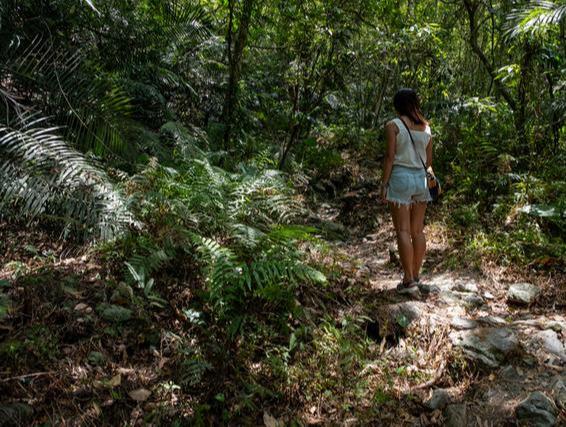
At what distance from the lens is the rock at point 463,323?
3420mm

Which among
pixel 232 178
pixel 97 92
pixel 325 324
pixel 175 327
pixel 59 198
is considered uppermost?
pixel 97 92

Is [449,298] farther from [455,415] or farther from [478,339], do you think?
[455,415]

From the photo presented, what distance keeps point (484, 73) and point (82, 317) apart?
1075 centimetres

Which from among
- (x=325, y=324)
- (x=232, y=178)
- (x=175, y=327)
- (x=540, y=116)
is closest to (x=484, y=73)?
(x=540, y=116)

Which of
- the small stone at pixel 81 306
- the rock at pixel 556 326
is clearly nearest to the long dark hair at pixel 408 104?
the rock at pixel 556 326

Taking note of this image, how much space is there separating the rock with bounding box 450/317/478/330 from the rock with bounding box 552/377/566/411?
670mm

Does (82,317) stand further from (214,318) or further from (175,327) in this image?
(214,318)

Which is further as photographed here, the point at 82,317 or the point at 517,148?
the point at 517,148

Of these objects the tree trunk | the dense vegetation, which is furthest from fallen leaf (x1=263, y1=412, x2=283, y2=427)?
the tree trunk

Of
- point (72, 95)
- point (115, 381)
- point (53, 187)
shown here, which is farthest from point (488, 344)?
point (72, 95)

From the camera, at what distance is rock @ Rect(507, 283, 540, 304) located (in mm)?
4047

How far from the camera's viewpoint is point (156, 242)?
3.79 m

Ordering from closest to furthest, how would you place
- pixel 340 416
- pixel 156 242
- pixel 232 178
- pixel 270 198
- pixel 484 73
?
pixel 340 416
pixel 156 242
pixel 270 198
pixel 232 178
pixel 484 73

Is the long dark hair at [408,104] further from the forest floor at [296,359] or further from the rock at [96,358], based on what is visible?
the rock at [96,358]
